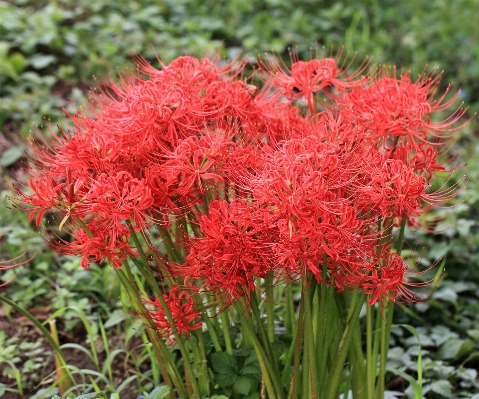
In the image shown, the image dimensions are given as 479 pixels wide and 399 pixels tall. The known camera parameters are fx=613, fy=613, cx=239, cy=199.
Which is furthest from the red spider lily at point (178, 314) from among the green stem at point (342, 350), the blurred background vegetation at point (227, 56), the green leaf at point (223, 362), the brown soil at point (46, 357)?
the blurred background vegetation at point (227, 56)

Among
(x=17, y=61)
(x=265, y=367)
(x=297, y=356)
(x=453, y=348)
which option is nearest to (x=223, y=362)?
(x=265, y=367)

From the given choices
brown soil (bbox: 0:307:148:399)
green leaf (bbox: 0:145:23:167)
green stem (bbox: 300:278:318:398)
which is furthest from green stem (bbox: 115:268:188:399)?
green leaf (bbox: 0:145:23:167)

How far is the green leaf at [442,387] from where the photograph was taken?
7.47 ft

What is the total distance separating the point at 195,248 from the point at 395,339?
62.8 inches

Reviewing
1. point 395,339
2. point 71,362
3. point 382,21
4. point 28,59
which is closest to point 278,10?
point 382,21

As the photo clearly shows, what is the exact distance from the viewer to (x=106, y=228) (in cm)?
155

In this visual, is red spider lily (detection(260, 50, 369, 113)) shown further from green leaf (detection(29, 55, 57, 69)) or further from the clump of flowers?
green leaf (detection(29, 55, 57, 69))

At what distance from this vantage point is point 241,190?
1544 mm

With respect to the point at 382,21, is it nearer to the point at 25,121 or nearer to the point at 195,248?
the point at 25,121

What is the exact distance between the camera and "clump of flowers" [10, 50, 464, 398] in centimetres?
143

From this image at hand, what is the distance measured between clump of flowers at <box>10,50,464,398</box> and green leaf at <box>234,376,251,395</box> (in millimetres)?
89

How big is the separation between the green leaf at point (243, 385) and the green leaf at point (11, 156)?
7.69 ft

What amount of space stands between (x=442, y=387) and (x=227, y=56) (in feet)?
11.1

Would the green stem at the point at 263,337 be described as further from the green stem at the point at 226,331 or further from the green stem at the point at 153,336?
the green stem at the point at 153,336
